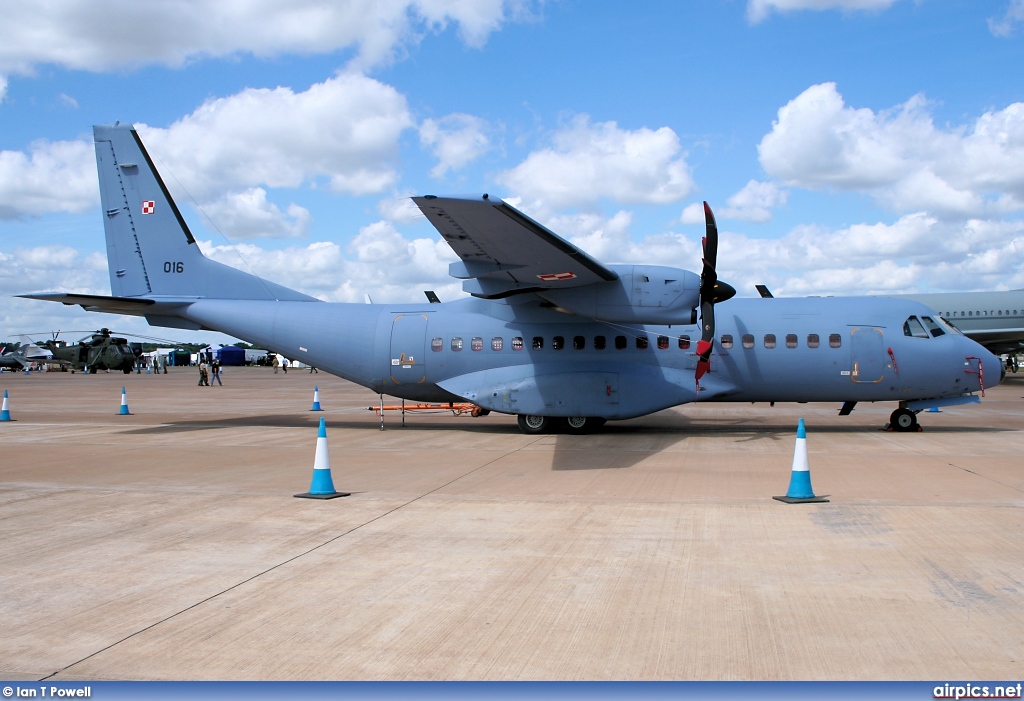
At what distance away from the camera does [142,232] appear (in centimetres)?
1953

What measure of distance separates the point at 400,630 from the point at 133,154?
18178 millimetres

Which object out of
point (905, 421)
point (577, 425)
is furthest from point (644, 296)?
point (905, 421)

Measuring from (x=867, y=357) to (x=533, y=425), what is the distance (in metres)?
7.74

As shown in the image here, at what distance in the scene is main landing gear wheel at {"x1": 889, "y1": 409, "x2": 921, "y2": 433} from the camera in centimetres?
1812

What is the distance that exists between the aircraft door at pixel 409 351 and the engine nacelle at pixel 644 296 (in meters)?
A: 4.48

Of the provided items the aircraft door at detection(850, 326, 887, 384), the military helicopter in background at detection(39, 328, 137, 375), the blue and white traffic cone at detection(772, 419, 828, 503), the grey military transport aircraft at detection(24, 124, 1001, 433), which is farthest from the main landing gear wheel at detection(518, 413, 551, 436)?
the military helicopter in background at detection(39, 328, 137, 375)

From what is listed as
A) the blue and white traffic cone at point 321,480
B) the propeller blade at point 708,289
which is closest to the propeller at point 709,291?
the propeller blade at point 708,289

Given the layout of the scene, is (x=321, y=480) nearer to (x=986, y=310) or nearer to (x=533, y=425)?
(x=533, y=425)

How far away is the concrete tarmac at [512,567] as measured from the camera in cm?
453

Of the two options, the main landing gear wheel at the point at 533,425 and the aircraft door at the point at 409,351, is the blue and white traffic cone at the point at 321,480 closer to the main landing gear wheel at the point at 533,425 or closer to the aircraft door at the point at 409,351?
Answer: the main landing gear wheel at the point at 533,425

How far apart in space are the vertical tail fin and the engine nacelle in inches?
380

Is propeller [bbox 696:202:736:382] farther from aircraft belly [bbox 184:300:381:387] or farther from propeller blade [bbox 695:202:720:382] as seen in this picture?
aircraft belly [bbox 184:300:381:387]

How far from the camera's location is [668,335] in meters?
17.4

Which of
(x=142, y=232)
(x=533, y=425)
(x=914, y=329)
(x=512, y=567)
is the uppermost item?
(x=142, y=232)
